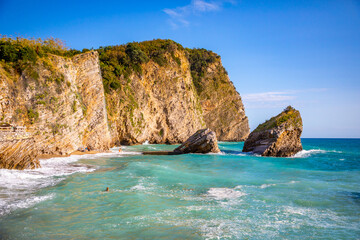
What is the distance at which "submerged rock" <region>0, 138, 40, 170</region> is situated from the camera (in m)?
15.1

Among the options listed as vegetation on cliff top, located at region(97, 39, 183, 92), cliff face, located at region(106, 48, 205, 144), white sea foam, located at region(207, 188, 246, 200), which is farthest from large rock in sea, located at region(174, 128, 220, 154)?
white sea foam, located at region(207, 188, 246, 200)

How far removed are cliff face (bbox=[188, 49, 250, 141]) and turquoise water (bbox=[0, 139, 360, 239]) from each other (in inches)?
2410

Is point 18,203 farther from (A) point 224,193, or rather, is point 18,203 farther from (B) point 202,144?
(B) point 202,144

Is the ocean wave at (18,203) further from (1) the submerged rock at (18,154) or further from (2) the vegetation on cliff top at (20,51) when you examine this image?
(2) the vegetation on cliff top at (20,51)

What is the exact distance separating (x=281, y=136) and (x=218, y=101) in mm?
48778

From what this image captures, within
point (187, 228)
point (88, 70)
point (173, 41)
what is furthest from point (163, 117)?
point (187, 228)

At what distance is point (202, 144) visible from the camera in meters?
31.1

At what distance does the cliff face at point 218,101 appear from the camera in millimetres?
76812

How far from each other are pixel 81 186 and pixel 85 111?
57.3 ft

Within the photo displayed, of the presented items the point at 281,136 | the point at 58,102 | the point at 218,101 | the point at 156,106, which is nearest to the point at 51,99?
the point at 58,102

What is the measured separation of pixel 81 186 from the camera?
12.6 metres

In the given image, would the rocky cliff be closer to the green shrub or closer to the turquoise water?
the green shrub


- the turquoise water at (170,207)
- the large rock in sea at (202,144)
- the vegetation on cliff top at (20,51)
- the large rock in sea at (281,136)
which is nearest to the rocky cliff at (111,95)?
the vegetation on cliff top at (20,51)

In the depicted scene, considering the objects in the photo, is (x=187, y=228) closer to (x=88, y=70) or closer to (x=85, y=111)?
(x=85, y=111)
